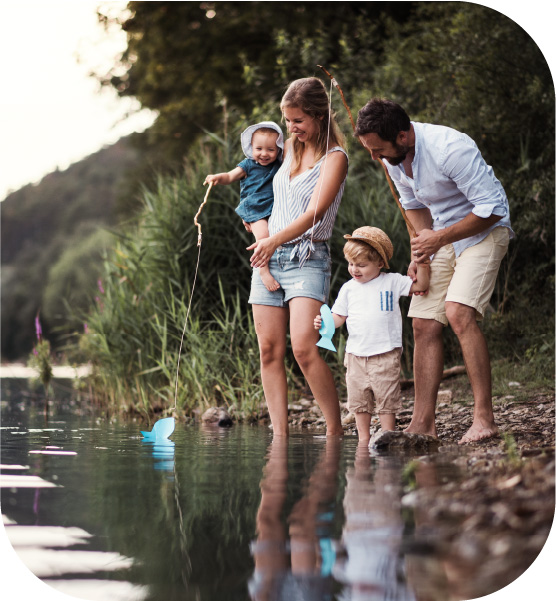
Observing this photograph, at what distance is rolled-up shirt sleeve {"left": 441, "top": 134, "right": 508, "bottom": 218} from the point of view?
4086mm

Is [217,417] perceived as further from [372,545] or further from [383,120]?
[372,545]

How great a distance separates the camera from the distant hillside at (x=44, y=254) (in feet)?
34.4

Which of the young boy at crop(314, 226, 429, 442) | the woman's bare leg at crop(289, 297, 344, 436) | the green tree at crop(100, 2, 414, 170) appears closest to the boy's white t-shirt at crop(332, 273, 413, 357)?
the young boy at crop(314, 226, 429, 442)

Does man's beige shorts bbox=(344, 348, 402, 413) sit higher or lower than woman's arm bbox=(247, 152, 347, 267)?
lower

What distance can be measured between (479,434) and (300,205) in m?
1.53

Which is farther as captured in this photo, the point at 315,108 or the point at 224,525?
the point at 315,108

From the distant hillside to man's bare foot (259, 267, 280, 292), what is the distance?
5.62 m

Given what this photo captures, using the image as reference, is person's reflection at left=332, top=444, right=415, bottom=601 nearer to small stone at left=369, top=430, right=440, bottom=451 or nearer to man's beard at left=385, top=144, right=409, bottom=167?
small stone at left=369, top=430, right=440, bottom=451

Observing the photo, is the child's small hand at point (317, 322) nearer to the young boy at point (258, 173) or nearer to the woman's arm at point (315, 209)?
the woman's arm at point (315, 209)

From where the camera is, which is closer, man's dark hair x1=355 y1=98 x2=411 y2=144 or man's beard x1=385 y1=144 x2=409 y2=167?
man's dark hair x1=355 y1=98 x2=411 y2=144

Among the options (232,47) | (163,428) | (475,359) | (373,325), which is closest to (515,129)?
(373,325)

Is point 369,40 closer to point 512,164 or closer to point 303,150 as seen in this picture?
point 512,164

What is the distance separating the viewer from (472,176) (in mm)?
4098

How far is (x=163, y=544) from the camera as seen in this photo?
7.85 ft
